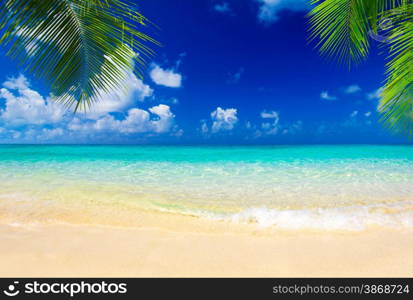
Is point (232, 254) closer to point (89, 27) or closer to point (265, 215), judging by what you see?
point (265, 215)

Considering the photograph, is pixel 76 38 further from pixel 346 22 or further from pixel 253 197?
pixel 253 197

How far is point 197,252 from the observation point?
2.37 m

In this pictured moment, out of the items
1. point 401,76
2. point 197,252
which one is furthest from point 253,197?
point 401,76

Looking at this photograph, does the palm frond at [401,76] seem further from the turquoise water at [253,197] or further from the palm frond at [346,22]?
the turquoise water at [253,197]

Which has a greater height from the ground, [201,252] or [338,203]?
[338,203]

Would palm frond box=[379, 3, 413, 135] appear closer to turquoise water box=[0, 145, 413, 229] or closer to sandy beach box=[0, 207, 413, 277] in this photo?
sandy beach box=[0, 207, 413, 277]

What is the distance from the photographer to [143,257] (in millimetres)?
2238

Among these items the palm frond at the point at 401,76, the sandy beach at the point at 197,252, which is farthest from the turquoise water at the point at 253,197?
the palm frond at the point at 401,76

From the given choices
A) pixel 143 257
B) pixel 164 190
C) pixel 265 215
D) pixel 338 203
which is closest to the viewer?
pixel 143 257

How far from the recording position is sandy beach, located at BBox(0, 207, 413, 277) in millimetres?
2027

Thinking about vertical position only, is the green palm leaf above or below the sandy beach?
above

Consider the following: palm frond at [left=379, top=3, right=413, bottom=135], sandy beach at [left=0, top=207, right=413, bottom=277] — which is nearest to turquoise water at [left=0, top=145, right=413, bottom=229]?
sandy beach at [left=0, top=207, right=413, bottom=277]

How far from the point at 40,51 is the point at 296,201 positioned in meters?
4.53

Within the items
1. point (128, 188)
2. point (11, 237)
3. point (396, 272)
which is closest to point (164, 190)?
point (128, 188)
